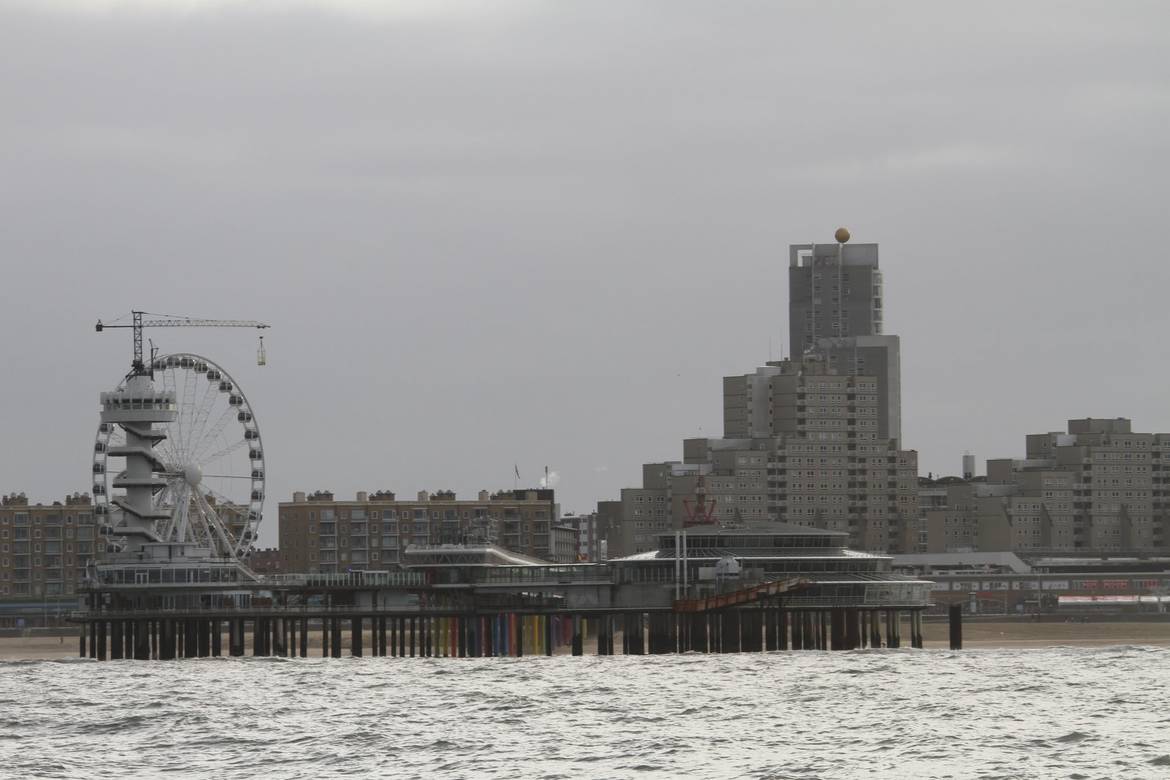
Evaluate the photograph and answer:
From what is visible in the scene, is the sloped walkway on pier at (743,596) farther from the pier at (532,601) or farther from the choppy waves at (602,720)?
the choppy waves at (602,720)

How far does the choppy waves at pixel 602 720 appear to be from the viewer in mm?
84500

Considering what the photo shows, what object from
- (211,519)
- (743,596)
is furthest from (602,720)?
(211,519)

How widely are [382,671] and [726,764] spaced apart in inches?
2288

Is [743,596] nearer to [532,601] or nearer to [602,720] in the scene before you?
[532,601]

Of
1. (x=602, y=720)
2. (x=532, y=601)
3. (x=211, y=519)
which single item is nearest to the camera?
(x=602, y=720)

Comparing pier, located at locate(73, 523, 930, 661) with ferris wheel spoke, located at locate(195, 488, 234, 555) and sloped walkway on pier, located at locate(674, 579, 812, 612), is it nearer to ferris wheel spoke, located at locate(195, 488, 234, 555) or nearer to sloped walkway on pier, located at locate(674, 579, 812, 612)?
sloped walkway on pier, located at locate(674, 579, 812, 612)

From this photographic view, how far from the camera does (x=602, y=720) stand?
331 ft

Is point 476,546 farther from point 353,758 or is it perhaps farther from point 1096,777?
point 1096,777

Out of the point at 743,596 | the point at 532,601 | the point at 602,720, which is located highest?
the point at 743,596

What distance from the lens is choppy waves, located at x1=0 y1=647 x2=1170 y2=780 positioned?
84.5 m

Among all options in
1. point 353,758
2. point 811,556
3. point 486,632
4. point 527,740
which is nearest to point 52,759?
point 353,758

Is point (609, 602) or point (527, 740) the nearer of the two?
point (527, 740)

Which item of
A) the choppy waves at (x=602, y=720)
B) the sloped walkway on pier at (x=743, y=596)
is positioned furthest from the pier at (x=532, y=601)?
the choppy waves at (x=602, y=720)

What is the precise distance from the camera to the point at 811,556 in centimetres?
16950
